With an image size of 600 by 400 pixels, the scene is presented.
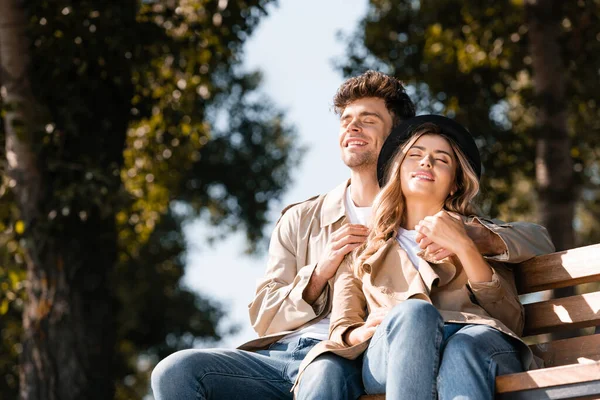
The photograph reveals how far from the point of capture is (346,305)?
4.24 m

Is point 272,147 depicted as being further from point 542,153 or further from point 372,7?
point 542,153

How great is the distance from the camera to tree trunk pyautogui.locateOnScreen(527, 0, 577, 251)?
9.77 meters

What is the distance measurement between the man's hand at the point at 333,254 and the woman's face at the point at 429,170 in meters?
0.30

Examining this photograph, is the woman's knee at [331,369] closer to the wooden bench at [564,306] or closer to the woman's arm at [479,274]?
the wooden bench at [564,306]

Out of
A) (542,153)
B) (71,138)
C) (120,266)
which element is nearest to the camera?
(71,138)

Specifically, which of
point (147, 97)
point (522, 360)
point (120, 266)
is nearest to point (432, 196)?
point (522, 360)

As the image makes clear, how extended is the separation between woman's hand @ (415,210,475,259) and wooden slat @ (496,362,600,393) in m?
0.61

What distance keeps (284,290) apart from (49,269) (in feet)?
11.4

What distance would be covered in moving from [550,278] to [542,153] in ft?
20.2

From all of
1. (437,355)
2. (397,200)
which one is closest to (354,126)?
(397,200)

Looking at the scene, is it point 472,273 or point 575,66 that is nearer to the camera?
point 472,273

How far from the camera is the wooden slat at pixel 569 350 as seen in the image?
402cm

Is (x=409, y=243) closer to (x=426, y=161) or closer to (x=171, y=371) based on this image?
(x=426, y=161)

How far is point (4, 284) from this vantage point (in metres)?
8.47
